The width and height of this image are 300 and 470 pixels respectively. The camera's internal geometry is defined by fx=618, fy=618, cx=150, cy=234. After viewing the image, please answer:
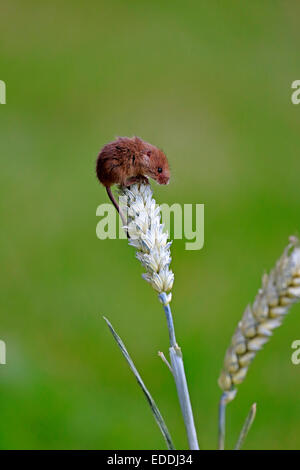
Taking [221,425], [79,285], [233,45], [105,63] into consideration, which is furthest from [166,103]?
[221,425]

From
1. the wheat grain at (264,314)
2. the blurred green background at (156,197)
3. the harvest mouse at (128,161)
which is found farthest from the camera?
the blurred green background at (156,197)

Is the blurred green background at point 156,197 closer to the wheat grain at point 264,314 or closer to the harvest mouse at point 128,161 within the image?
A: the harvest mouse at point 128,161

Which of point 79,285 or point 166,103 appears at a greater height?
point 166,103

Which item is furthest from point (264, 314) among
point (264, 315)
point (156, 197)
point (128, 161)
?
point (156, 197)

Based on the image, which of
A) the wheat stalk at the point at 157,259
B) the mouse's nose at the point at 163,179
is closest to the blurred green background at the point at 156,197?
the mouse's nose at the point at 163,179

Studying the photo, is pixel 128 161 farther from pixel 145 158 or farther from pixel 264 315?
pixel 264 315

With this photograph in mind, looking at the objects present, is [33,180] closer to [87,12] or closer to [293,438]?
[293,438]
